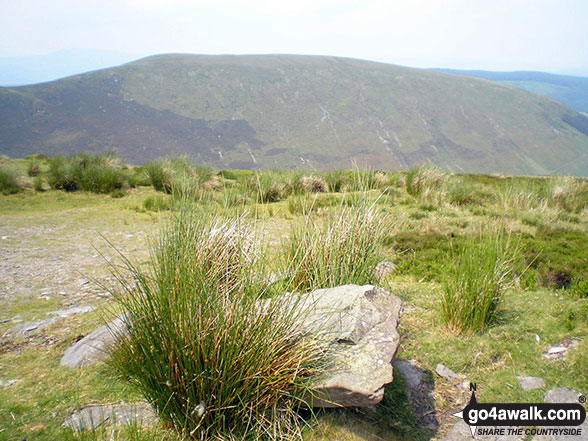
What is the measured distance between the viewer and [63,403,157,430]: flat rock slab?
6.69ft

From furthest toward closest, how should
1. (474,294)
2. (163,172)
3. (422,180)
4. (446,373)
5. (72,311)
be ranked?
(163,172)
(422,180)
(72,311)
(474,294)
(446,373)

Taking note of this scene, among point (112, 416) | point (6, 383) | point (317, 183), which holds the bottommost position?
point (317, 183)

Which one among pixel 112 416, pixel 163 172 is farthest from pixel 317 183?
pixel 112 416

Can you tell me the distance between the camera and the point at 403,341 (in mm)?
3242

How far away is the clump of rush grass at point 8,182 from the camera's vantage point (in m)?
9.67

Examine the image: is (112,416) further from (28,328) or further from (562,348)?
(562,348)

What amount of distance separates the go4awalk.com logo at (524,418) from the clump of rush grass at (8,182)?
11.3 m

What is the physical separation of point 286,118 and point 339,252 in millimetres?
54284

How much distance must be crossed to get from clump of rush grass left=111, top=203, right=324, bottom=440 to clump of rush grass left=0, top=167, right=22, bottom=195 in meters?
10.1

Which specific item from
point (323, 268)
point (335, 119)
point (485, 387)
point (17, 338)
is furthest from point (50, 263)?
point (335, 119)

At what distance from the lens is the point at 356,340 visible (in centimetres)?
228

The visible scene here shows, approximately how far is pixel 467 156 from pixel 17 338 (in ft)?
188

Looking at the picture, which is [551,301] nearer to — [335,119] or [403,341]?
[403,341]

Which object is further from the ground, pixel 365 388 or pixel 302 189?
pixel 365 388
